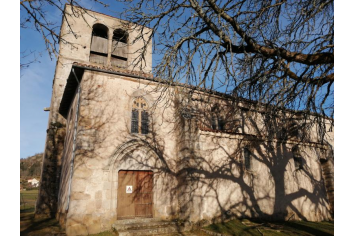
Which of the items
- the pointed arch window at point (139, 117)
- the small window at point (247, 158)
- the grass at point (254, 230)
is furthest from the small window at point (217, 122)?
the grass at point (254, 230)

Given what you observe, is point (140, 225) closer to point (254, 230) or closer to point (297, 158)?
point (254, 230)

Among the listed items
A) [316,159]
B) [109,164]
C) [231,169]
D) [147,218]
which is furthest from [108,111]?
[316,159]

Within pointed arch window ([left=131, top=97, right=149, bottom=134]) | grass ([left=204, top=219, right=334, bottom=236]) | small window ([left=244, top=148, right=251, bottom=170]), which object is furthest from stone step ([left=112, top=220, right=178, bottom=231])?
small window ([left=244, top=148, right=251, bottom=170])

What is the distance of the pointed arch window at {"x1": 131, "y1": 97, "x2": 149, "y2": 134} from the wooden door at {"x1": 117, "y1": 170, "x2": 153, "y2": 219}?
6.19 feet

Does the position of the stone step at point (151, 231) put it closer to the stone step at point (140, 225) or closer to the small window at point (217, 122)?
the stone step at point (140, 225)

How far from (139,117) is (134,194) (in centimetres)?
337

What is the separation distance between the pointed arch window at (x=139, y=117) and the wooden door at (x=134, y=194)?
189cm

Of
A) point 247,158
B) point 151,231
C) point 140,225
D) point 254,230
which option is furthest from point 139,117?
point 254,230

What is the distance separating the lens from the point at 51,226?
30.9ft

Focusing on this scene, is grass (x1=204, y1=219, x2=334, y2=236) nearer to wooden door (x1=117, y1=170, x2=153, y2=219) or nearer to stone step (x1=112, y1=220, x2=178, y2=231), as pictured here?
stone step (x1=112, y1=220, x2=178, y2=231)

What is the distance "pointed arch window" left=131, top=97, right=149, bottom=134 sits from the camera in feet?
33.5

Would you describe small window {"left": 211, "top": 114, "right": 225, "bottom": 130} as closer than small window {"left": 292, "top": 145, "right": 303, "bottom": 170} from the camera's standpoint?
Yes

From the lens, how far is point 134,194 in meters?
9.38

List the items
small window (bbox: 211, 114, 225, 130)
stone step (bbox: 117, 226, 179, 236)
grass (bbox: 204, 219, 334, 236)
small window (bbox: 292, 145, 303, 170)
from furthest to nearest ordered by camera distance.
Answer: small window (bbox: 292, 145, 303, 170)
small window (bbox: 211, 114, 225, 130)
grass (bbox: 204, 219, 334, 236)
stone step (bbox: 117, 226, 179, 236)
